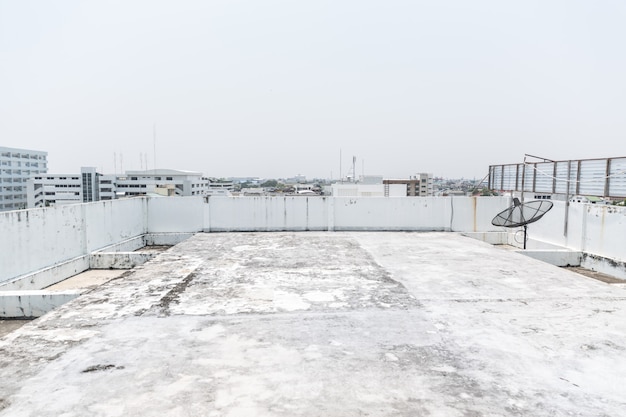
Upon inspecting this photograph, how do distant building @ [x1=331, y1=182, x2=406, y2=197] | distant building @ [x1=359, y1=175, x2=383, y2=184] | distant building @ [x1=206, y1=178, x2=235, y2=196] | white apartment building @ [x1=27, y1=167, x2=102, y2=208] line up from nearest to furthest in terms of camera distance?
distant building @ [x1=331, y1=182, x2=406, y2=197] < distant building @ [x1=359, y1=175, x2=383, y2=184] < white apartment building @ [x1=27, y1=167, x2=102, y2=208] < distant building @ [x1=206, y1=178, x2=235, y2=196]

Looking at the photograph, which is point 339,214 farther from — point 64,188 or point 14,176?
point 14,176

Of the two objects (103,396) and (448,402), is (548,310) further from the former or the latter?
(103,396)

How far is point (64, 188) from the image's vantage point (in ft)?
295

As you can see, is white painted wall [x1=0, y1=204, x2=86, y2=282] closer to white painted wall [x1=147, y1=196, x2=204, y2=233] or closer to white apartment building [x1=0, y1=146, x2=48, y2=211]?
white painted wall [x1=147, y1=196, x2=204, y2=233]

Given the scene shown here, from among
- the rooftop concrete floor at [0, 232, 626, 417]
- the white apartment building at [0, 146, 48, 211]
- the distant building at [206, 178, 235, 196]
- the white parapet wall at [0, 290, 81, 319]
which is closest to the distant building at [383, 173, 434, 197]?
the distant building at [206, 178, 235, 196]

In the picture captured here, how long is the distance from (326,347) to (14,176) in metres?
121

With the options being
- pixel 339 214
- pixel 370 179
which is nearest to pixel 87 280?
pixel 339 214

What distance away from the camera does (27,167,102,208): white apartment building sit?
284 feet

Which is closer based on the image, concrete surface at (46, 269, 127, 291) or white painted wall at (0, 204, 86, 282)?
white painted wall at (0, 204, 86, 282)

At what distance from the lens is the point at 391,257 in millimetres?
10102

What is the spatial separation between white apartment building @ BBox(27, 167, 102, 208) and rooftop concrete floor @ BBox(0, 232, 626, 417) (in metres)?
89.2

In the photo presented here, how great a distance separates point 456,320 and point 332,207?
10086 millimetres

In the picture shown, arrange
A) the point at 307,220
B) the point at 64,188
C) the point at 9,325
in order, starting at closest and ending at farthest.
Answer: the point at 9,325 → the point at 307,220 → the point at 64,188

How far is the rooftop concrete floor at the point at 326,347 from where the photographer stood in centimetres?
343
